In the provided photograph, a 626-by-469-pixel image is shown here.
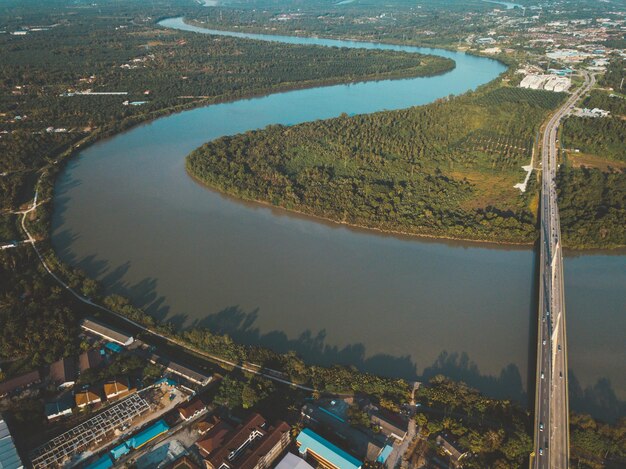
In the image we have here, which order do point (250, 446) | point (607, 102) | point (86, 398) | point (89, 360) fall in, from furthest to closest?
point (607, 102) → point (89, 360) → point (86, 398) → point (250, 446)

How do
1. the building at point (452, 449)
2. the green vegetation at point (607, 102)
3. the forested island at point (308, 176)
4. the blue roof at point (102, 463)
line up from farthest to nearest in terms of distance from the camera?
the green vegetation at point (607, 102) → the forested island at point (308, 176) → the building at point (452, 449) → the blue roof at point (102, 463)

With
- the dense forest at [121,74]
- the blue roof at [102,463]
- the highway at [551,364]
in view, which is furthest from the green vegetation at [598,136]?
the blue roof at [102,463]

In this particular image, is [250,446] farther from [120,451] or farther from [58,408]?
[58,408]

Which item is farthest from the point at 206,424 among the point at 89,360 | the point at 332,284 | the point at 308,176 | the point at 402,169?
the point at 402,169

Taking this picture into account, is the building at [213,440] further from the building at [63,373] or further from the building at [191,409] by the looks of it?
the building at [63,373]

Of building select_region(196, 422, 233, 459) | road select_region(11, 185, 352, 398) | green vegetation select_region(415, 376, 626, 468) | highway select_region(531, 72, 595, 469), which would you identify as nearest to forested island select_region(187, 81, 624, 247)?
highway select_region(531, 72, 595, 469)

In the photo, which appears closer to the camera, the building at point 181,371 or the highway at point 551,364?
the highway at point 551,364
